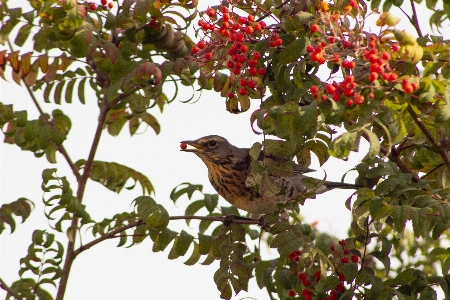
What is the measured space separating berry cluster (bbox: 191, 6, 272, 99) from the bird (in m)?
1.83

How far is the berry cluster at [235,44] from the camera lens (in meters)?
3.45

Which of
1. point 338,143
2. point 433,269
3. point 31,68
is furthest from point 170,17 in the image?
point 433,269

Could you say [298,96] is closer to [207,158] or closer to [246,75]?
[246,75]

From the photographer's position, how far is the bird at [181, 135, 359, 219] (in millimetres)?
5684

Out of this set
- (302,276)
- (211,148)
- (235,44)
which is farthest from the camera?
(211,148)

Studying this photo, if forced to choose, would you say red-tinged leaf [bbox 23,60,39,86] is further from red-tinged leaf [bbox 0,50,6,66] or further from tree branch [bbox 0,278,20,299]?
tree branch [bbox 0,278,20,299]

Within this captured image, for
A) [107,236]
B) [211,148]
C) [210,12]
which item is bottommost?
[107,236]

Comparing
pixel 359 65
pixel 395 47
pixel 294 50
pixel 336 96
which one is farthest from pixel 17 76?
pixel 395 47

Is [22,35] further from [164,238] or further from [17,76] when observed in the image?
[164,238]

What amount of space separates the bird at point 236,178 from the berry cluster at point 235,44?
1.83 meters

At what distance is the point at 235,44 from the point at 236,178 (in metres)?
2.55

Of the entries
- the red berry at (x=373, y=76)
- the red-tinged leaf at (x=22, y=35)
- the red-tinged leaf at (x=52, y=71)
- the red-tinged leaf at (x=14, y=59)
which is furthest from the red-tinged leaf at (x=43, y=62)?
the red berry at (x=373, y=76)

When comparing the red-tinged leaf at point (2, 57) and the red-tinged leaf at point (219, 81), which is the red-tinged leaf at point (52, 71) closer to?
the red-tinged leaf at point (2, 57)

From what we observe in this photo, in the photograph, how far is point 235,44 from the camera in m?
3.47
